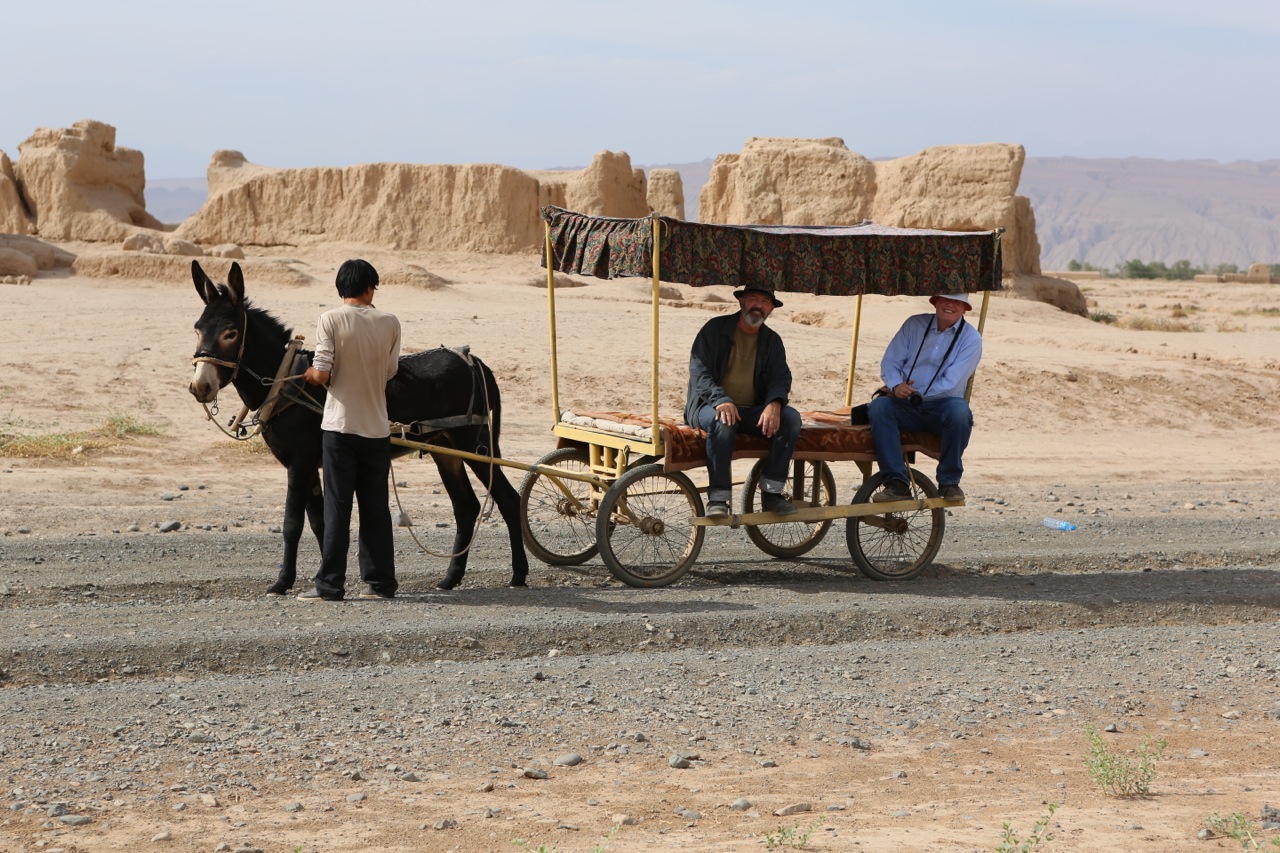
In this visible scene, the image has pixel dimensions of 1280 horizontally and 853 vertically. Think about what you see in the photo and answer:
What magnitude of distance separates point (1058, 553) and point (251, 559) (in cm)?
565

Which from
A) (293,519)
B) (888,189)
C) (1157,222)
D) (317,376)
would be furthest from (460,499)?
(1157,222)

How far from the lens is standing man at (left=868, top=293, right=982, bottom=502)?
880 cm

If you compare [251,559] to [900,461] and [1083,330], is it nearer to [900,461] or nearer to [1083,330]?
[900,461]

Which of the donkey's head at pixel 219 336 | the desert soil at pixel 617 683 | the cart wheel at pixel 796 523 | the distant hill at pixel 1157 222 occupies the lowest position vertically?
the desert soil at pixel 617 683

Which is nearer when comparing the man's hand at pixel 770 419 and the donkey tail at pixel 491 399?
the man's hand at pixel 770 419

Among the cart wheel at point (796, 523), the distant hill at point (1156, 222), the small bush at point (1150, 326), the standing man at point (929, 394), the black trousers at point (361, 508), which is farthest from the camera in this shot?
the distant hill at point (1156, 222)

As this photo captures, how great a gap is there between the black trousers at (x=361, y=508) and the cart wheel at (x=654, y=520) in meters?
1.32

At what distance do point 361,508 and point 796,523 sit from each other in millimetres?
3454

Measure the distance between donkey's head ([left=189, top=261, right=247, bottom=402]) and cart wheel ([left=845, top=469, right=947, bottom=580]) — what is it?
3.93 m

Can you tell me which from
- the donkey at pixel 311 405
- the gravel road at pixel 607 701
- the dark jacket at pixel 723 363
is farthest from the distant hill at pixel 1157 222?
the donkey at pixel 311 405

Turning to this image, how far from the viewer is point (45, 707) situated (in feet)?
19.2

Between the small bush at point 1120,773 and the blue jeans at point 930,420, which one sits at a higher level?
the blue jeans at point 930,420

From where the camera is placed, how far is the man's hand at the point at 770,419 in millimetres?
8344

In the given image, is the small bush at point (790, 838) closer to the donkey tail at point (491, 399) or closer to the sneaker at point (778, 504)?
the sneaker at point (778, 504)
